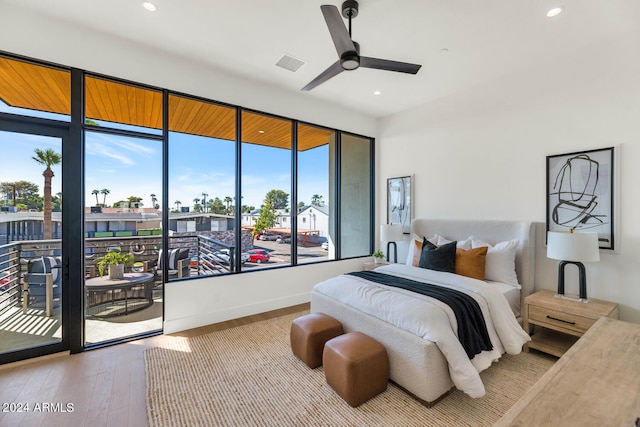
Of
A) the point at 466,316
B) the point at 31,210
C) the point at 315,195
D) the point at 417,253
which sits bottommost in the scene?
the point at 466,316

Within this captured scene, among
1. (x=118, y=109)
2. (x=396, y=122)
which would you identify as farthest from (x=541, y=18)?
(x=118, y=109)

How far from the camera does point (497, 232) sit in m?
3.53

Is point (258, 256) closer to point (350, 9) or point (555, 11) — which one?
point (350, 9)

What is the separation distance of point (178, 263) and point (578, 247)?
4240mm

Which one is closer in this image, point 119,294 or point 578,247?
point 578,247

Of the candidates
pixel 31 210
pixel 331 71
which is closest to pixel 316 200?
pixel 331 71

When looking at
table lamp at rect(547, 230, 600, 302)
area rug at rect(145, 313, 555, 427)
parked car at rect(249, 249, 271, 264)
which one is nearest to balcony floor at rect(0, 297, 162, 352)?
area rug at rect(145, 313, 555, 427)

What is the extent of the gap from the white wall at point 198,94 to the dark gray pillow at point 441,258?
173 centimetres

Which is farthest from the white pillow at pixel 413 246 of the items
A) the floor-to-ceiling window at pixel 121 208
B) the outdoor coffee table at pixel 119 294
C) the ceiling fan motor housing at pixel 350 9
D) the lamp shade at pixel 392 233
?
the outdoor coffee table at pixel 119 294

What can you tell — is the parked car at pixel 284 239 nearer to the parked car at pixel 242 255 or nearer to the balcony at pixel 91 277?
the parked car at pixel 242 255

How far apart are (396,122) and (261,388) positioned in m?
4.52

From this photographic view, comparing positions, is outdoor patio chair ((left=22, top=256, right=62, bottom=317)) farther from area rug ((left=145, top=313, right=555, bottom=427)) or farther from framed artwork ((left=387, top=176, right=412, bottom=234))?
framed artwork ((left=387, top=176, right=412, bottom=234))

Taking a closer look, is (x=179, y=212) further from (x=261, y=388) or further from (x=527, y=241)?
(x=527, y=241)

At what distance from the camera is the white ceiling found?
2371 millimetres
